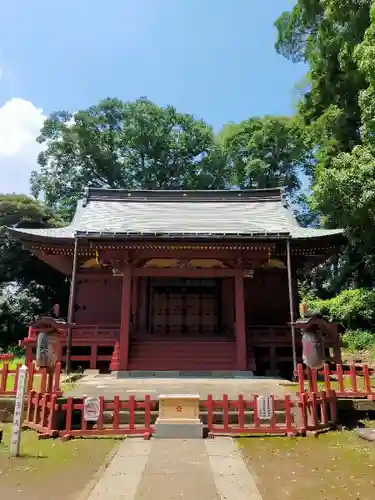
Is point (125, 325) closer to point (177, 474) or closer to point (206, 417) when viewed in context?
point (206, 417)

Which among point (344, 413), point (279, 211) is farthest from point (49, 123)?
point (344, 413)

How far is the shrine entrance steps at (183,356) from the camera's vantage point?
12302 millimetres

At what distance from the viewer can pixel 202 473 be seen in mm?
4727

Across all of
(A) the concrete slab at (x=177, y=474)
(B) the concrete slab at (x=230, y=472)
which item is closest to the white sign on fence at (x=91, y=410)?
(A) the concrete slab at (x=177, y=474)

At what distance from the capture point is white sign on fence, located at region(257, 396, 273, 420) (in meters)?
6.59

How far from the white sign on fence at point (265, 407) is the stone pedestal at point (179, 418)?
3.33ft

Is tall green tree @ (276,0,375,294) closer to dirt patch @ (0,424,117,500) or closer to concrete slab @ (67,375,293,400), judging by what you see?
concrete slab @ (67,375,293,400)

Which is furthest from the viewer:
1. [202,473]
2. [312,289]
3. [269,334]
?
[312,289]

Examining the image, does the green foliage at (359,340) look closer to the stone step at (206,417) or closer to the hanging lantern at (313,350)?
the hanging lantern at (313,350)

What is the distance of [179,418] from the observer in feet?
21.8

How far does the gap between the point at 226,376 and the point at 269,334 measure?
92.2 inches

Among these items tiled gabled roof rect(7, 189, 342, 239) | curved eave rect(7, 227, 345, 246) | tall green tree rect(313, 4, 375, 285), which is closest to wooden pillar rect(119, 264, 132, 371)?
curved eave rect(7, 227, 345, 246)

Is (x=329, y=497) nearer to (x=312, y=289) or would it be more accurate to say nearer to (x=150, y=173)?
(x=312, y=289)

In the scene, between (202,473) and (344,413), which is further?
(344,413)
